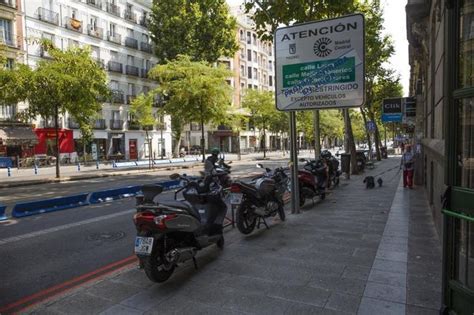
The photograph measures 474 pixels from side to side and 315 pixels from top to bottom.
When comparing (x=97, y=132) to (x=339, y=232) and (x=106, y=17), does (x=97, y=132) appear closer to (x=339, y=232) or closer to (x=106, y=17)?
(x=106, y=17)

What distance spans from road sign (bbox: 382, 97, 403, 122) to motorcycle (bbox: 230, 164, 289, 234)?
12.9 m

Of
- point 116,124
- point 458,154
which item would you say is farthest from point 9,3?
point 458,154

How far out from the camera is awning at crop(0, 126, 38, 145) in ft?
99.8

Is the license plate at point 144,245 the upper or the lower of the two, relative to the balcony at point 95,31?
lower

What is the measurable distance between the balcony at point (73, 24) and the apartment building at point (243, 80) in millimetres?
21529

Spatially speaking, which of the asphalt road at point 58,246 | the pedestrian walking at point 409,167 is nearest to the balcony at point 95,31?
the asphalt road at point 58,246

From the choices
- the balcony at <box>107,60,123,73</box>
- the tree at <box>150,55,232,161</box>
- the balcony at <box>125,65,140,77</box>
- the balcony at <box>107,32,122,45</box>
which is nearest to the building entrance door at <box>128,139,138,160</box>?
the balcony at <box>125,65,140,77</box>

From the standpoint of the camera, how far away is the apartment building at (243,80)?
189 ft

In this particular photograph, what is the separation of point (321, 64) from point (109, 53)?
123 ft

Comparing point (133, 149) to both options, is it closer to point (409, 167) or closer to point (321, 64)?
point (409, 167)

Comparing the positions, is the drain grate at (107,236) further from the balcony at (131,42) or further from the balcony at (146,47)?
the balcony at (146,47)

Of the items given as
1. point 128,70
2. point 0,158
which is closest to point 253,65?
point 128,70

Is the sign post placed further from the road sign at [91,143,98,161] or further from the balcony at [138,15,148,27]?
the balcony at [138,15,148,27]

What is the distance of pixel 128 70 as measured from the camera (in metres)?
43.3
